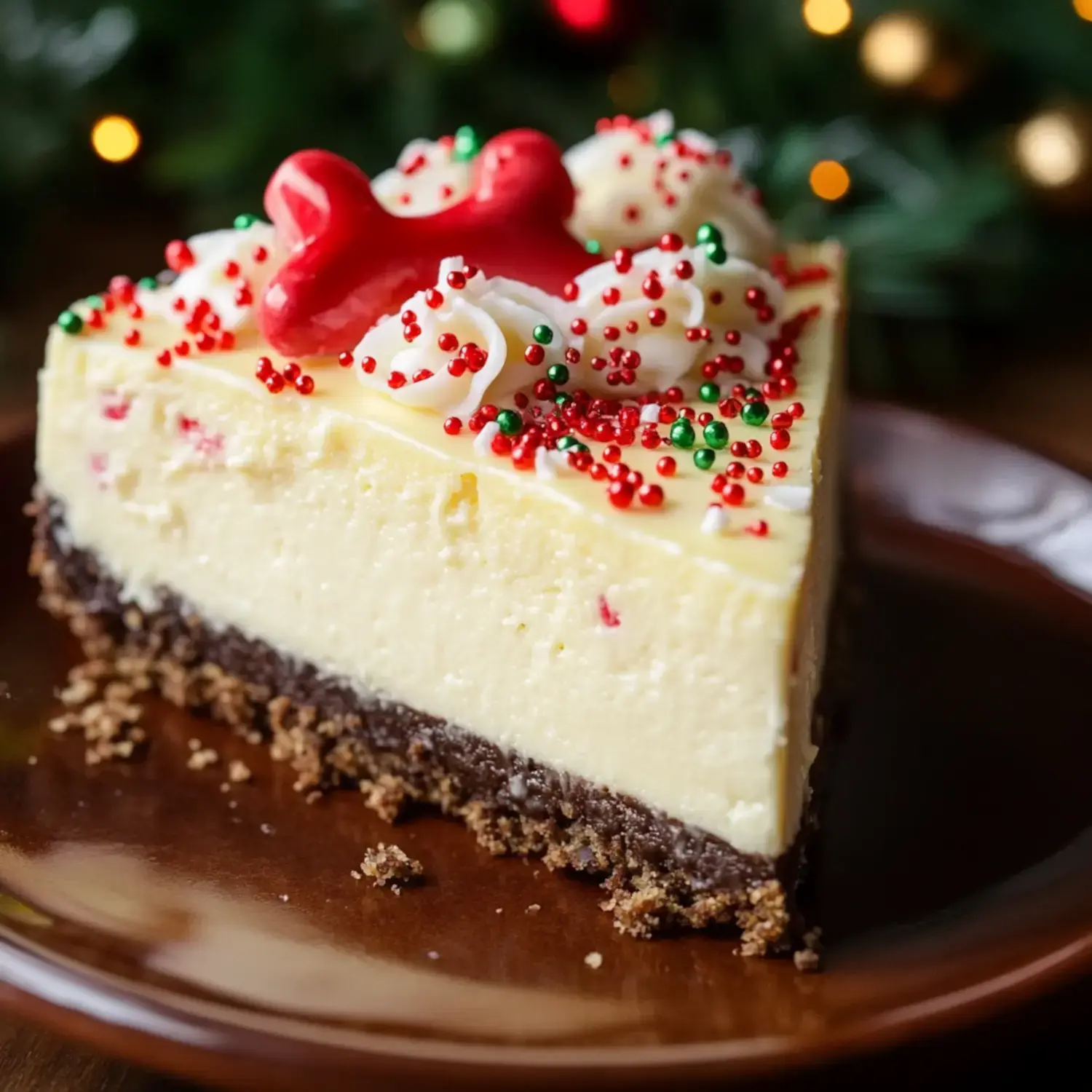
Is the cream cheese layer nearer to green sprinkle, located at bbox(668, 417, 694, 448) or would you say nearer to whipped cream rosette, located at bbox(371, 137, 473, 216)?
green sprinkle, located at bbox(668, 417, 694, 448)

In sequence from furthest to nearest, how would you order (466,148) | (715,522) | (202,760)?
(466,148)
(202,760)
(715,522)

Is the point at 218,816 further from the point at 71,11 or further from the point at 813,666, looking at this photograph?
the point at 71,11

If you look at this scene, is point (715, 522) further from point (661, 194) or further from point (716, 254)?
point (661, 194)

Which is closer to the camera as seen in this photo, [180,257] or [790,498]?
[790,498]

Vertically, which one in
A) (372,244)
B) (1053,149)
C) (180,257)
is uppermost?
(372,244)

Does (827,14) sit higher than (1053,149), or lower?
higher

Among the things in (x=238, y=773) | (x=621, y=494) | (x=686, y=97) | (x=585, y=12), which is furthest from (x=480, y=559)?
(x=686, y=97)

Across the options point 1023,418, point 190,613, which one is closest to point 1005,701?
point 190,613
